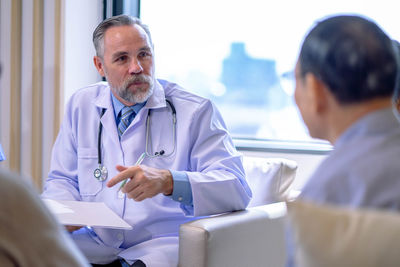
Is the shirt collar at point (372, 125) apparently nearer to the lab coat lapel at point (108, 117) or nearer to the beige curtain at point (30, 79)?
the lab coat lapel at point (108, 117)

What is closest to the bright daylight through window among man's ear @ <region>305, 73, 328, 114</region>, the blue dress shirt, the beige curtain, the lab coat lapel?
the beige curtain

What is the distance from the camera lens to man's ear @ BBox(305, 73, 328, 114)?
990 mm

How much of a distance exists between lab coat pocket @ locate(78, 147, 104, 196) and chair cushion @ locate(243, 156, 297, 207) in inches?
26.6

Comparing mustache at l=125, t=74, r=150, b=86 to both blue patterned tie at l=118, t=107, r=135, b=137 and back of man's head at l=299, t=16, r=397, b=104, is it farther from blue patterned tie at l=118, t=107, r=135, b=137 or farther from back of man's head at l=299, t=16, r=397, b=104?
back of man's head at l=299, t=16, r=397, b=104

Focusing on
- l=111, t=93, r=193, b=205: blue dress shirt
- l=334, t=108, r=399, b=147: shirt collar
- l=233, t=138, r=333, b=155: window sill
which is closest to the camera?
l=334, t=108, r=399, b=147: shirt collar

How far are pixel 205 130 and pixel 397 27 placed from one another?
1.37m

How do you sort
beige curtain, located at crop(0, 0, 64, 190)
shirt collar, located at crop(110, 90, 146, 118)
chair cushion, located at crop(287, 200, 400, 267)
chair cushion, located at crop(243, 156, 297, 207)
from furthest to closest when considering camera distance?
beige curtain, located at crop(0, 0, 64, 190)
chair cushion, located at crop(243, 156, 297, 207)
shirt collar, located at crop(110, 90, 146, 118)
chair cushion, located at crop(287, 200, 400, 267)

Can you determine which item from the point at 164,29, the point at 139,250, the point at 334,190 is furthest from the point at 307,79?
the point at 164,29

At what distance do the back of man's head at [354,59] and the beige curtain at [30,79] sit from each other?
2.22m

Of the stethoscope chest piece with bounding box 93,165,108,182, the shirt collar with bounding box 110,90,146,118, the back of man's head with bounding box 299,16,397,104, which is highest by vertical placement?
the back of man's head with bounding box 299,16,397,104

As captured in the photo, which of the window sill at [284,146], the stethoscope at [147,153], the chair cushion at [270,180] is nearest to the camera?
the stethoscope at [147,153]

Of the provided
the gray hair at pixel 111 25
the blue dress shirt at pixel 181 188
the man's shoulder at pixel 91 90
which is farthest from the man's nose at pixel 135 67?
the blue dress shirt at pixel 181 188

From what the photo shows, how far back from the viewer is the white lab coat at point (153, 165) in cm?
197

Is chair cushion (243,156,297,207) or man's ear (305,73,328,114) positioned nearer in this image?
man's ear (305,73,328,114)
